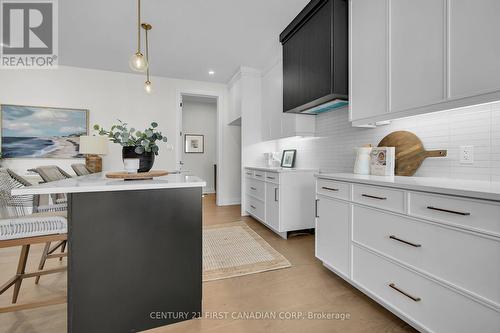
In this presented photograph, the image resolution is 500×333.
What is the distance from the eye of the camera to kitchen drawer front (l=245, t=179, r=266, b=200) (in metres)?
3.38

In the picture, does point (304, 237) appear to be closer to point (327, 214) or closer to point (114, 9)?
point (327, 214)

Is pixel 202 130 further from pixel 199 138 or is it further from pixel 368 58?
pixel 368 58

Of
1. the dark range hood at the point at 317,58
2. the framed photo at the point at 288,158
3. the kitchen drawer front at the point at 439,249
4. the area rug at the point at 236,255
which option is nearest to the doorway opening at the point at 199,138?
the framed photo at the point at 288,158

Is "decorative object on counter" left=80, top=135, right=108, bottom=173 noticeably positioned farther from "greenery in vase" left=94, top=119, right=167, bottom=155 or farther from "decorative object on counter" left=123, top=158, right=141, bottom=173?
"decorative object on counter" left=123, top=158, right=141, bottom=173

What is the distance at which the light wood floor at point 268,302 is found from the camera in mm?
1384

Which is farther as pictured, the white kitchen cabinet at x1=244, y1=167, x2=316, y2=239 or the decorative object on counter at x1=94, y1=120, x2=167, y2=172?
the white kitchen cabinet at x1=244, y1=167, x2=316, y2=239

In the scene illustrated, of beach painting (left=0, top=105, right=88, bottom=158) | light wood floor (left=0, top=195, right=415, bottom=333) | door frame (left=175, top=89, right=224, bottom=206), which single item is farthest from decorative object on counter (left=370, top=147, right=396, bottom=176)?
beach painting (left=0, top=105, right=88, bottom=158)

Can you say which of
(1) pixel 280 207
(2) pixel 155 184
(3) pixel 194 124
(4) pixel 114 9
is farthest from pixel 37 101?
(1) pixel 280 207

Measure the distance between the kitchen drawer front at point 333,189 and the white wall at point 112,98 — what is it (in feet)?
11.2

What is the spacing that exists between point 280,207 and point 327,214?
39.3 inches

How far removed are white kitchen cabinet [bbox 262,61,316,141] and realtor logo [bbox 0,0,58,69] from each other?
9.58 ft

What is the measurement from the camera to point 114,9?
260 centimetres

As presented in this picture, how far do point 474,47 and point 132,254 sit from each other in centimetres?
227

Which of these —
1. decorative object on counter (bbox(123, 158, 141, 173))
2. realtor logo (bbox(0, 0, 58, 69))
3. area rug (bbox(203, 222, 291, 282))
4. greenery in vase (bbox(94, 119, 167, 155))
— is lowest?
area rug (bbox(203, 222, 291, 282))
